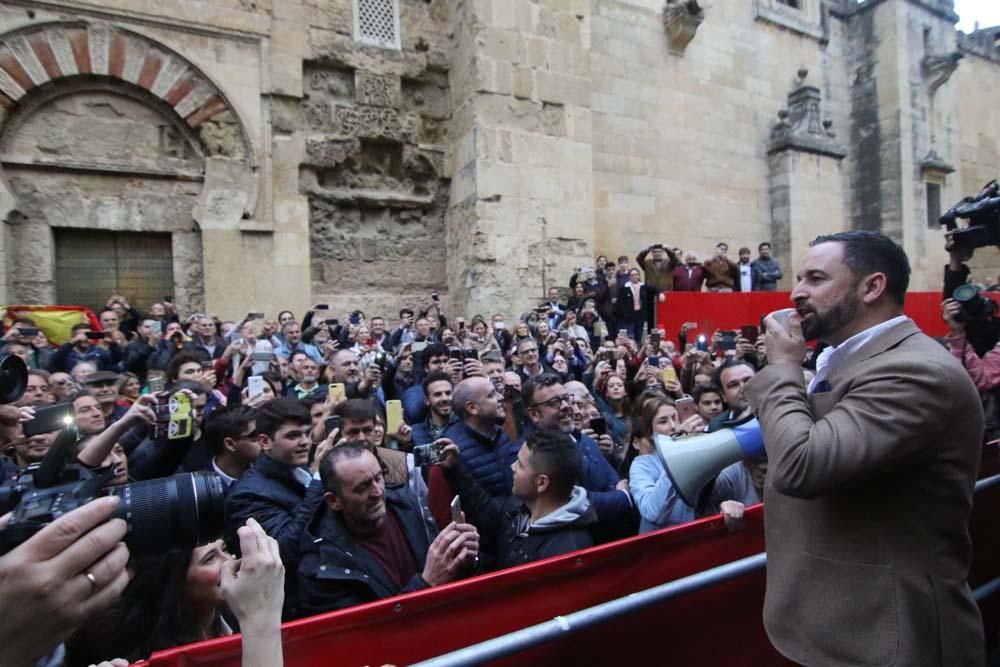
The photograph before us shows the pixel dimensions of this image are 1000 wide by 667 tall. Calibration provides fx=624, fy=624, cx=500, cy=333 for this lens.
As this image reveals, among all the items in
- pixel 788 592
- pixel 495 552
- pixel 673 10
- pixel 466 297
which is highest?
pixel 673 10

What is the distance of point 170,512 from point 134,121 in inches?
358

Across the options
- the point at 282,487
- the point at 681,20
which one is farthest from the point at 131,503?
the point at 681,20

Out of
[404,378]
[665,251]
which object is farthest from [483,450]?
[665,251]

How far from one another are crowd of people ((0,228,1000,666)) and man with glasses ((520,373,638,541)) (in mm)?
11

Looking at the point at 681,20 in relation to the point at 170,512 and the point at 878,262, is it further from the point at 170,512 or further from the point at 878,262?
the point at 170,512

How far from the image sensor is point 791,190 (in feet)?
45.2

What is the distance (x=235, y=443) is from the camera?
319cm

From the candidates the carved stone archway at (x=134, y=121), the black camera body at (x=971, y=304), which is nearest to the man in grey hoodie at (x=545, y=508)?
the black camera body at (x=971, y=304)

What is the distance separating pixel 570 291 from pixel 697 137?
18.3ft

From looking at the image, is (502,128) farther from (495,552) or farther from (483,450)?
(495,552)

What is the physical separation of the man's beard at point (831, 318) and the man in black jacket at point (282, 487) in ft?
5.79

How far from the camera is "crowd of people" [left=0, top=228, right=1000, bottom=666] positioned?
1644 millimetres

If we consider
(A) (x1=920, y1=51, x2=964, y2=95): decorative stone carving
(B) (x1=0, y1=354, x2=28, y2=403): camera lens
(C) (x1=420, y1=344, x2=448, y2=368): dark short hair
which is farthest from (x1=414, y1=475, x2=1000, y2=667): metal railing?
(A) (x1=920, y1=51, x2=964, y2=95): decorative stone carving

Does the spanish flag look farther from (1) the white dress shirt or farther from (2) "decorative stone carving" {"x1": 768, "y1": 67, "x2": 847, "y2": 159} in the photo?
(2) "decorative stone carving" {"x1": 768, "y1": 67, "x2": 847, "y2": 159}
